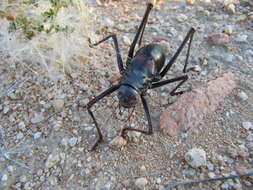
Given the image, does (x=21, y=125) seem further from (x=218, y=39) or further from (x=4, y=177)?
(x=218, y=39)

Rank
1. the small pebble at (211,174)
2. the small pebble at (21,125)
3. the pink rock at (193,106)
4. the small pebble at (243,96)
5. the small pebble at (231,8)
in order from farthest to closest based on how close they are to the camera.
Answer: the small pebble at (231,8) < the small pebble at (243,96) < the small pebble at (21,125) < the pink rock at (193,106) < the small pebble at (211,174)

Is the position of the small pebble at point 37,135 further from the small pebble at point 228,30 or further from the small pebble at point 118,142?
the small pebble at point 228,30

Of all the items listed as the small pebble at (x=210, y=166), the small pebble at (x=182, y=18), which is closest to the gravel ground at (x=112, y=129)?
the small pebble at (x=210, y=166)

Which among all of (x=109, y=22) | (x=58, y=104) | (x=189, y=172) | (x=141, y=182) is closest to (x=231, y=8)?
(x=109, y=22)

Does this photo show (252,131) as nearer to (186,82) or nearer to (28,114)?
(186,82)

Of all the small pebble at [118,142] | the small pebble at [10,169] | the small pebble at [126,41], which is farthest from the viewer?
the small pebble at [126,41]

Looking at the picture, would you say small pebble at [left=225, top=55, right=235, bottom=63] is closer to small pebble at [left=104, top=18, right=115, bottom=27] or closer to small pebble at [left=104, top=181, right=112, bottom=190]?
small pebble at [left=104, top=18, right=115, bottom=27]
